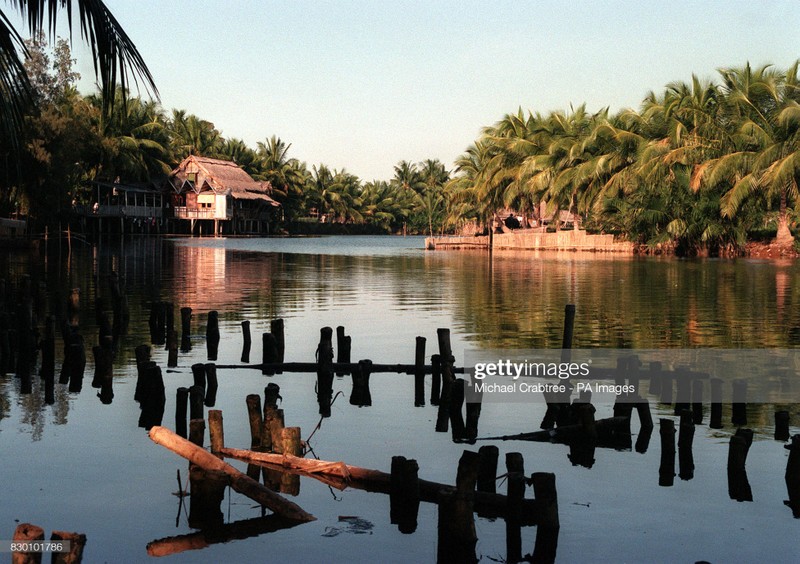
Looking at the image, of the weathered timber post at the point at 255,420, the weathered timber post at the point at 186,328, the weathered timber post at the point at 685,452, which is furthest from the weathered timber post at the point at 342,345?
the weathered timber post at the point at 685,452

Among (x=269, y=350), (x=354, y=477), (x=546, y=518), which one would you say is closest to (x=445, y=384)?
(x=354, y=477)

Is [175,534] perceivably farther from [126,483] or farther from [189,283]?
[189,283]

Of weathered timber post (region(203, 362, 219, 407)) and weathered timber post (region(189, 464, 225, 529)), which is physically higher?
weathered timber post (region(203, 362, 219, 407))

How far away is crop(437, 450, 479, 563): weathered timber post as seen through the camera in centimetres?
727

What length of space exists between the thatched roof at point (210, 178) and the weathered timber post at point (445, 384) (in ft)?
286

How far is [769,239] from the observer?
2330 inches

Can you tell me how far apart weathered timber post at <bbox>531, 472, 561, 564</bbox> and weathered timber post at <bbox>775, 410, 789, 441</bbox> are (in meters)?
4.52

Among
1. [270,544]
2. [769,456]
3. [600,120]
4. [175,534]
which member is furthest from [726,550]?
[600,120]

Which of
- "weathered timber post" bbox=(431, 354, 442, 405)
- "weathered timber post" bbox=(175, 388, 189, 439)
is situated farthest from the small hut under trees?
"weathered timber post" bbox=(175, 388, 189, 439)

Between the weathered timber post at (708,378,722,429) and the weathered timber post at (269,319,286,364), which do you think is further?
the weathered timber post at (269,319,286,364)

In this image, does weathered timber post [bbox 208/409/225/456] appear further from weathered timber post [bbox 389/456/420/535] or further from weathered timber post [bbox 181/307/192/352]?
weathered timber post [bbox 181/307/192/352]

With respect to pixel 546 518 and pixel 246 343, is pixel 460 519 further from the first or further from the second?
pixel 246 343

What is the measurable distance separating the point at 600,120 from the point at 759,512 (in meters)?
63.9

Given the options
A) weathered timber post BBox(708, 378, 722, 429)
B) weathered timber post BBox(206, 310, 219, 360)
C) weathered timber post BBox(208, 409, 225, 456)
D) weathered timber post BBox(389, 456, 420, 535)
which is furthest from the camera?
weathered timber post BBox(206, 310, 219, 360)
